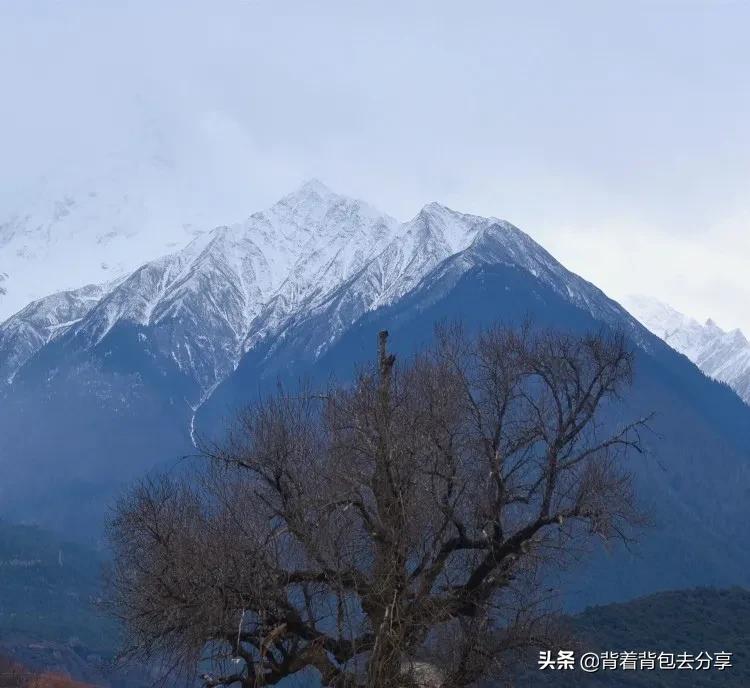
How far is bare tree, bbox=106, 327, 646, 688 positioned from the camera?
19672mm

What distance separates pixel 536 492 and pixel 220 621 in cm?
620

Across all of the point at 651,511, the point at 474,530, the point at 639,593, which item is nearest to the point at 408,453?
the point at 474,530

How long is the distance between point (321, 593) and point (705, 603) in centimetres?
6961

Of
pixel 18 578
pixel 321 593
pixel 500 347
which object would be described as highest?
pixel 18 578

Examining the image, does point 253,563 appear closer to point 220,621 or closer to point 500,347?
point 220,621

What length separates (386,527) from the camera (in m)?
19.6

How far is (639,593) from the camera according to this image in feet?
511

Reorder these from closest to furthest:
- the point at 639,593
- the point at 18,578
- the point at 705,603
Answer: the point at 705,603 < the point at 639,593 < the point at 18,578

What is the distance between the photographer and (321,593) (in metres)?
21.2

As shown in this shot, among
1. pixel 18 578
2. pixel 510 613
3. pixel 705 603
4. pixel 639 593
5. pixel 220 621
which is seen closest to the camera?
pixel 220 621

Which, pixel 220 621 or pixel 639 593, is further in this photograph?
pixel 639 593

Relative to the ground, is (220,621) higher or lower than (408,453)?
lower

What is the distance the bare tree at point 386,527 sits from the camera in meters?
19.7

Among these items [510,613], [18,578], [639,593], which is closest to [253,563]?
[510,613]
